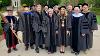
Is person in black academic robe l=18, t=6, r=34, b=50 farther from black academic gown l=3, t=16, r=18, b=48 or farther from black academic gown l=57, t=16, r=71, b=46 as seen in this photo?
black academic gown l=57, t=16, r=71, b=46

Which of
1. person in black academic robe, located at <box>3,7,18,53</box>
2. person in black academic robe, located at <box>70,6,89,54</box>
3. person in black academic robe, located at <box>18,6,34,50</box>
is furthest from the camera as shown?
person in black academic robe, located at <box>18,6,34,50</box>

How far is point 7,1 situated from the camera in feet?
133

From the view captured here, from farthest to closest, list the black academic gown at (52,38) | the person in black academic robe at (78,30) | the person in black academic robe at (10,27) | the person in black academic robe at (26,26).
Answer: the person in black academic robe at (26,26) < the person in black academic robe at (10,27) < the black academic gown at (52,38) < the person in black academic robe at (78,30)

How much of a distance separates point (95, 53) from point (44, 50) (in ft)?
6.31

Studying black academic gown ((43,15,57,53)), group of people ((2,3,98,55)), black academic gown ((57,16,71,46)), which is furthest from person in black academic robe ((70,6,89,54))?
black academic gown ((43,15,57,53))

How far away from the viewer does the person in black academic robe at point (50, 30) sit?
1081 centimetres

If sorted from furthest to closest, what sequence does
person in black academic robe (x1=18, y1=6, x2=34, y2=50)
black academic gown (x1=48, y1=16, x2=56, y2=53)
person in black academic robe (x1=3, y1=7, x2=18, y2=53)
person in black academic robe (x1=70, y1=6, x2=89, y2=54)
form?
1. person in black academic robe (x1=18, y1=6, x2=34, y2=50)
2. person in black academic robe (x1=3, y1=7, x2=18, y2=53)
3. black academic gown (x1=48, y1=16, x2=56, y2=53)
4. person in black academic robe (x1=70, y1=6, x2=89, y2=54)

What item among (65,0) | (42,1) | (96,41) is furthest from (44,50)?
(42,1)

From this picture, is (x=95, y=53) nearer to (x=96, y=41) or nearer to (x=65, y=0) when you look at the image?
(x=96, y=41)

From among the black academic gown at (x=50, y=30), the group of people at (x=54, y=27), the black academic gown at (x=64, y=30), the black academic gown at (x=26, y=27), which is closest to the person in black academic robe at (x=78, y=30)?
the group of people at (x=54, y=27)

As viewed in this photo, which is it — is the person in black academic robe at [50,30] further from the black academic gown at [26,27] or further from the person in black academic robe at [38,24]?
the black academic gown at [26,27]

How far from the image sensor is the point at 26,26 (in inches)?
444

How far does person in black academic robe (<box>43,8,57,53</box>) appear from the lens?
10.8m

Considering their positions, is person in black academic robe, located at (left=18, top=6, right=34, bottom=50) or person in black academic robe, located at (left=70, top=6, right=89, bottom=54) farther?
person in black academic robe, located at (left=18, top=6, right=34, bottom=50)
